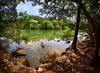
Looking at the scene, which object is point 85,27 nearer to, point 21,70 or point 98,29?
point 98,29

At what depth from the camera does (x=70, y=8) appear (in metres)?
18.2

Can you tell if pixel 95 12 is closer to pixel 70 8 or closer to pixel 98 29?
pixel 98 29

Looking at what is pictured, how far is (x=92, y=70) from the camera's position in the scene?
13984 mm

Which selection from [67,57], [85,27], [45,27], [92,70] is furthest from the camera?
[45,27]

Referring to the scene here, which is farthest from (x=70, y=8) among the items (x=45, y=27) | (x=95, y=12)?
(x=45, y=27)

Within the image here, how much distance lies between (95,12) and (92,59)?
10.6 ft

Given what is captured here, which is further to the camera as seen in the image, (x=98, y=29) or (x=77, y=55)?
(x=77, y=55)

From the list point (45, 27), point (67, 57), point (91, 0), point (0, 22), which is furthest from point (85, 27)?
point (45, 27)

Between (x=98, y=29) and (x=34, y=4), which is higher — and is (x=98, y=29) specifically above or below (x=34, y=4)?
below

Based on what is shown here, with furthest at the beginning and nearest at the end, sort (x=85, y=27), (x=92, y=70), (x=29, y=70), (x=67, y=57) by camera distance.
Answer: (x=85, y=27) → (x=67, y=57) → (x=29, y=70) → (x=92, y=70)

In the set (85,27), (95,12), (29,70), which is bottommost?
(29,70)

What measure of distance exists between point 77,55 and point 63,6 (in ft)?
12.7

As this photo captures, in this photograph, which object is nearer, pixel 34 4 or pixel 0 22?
pixel 34 4

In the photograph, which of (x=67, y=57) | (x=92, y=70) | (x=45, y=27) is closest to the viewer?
(x=92, y=70)
